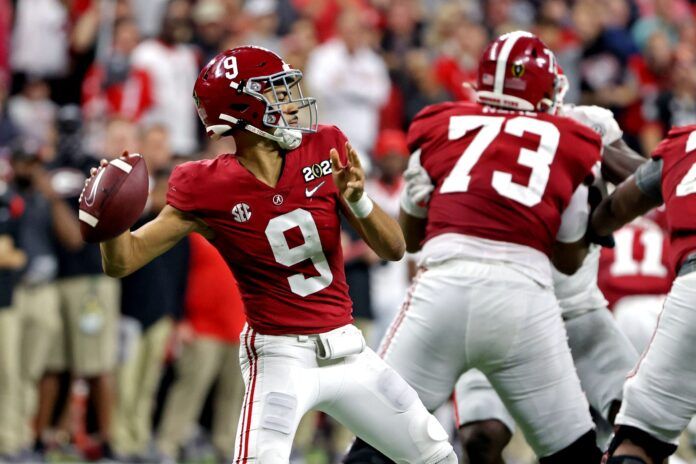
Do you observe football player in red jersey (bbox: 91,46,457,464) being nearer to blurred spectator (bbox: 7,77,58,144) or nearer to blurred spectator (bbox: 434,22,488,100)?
blurred spectator (bbox: 7,77,58,144)

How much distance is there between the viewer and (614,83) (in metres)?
12.0

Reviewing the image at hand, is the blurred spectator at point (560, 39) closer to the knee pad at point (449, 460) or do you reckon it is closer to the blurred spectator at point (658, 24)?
the blurred spectator at point (658, 24)

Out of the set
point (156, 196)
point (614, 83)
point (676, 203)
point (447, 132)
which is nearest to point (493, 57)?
point (447, 132)

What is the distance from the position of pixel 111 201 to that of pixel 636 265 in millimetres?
4018

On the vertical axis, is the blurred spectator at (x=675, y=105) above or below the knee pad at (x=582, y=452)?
below

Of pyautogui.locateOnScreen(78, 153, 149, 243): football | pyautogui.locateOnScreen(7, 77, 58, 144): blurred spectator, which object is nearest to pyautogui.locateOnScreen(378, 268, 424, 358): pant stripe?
pyautogui.locateOnScreen(78, 153, 149, 243): football

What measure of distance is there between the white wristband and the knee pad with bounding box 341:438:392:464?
39.5 inches

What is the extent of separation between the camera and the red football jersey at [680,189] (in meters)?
4.70

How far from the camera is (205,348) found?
29.3 ft

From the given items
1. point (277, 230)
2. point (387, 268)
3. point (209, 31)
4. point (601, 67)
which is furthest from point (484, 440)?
point (601, 67)

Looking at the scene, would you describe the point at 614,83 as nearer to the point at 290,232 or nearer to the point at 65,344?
the point at 65,344

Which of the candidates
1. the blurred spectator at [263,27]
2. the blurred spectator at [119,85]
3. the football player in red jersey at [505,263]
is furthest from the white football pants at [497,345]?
the blurred spectator at [263,27]

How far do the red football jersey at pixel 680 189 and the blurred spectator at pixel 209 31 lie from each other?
649 centimetres

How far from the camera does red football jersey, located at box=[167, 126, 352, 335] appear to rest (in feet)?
15.0
